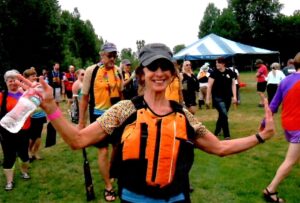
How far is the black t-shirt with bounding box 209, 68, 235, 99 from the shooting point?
30.0 feet

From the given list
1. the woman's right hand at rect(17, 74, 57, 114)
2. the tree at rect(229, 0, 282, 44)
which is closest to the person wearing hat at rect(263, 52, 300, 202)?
the woman's right hand at rect(17, 74, 57, 114)

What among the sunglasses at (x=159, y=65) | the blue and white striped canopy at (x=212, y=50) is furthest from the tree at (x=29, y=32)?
the sunglasses at (x=159, y=65)

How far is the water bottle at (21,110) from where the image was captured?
7.61 feet

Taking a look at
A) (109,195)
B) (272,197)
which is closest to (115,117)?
(109,195)

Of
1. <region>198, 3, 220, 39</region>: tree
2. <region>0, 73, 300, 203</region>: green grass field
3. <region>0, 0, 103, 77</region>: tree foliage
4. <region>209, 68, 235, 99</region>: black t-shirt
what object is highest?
<region>198, 3, 220, 39</region>: tree

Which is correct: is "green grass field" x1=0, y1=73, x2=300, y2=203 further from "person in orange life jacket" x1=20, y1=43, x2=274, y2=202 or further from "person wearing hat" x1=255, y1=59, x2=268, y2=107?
"person wearing hat" x1=255, y1=59, x2=268, y2=107

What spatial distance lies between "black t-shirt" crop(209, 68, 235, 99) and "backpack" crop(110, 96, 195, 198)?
266 inches

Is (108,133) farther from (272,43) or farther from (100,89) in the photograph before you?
(272,43)

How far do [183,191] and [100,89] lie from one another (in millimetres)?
3212

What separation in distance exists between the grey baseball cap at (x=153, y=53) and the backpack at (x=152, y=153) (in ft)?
0.92

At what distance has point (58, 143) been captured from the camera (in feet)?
33.0

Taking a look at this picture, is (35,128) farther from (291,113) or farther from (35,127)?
(291,113)

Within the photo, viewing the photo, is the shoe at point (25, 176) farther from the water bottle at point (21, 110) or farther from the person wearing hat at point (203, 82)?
the person wearing hat at point (203, 82)

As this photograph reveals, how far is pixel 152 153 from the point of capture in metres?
2.41
